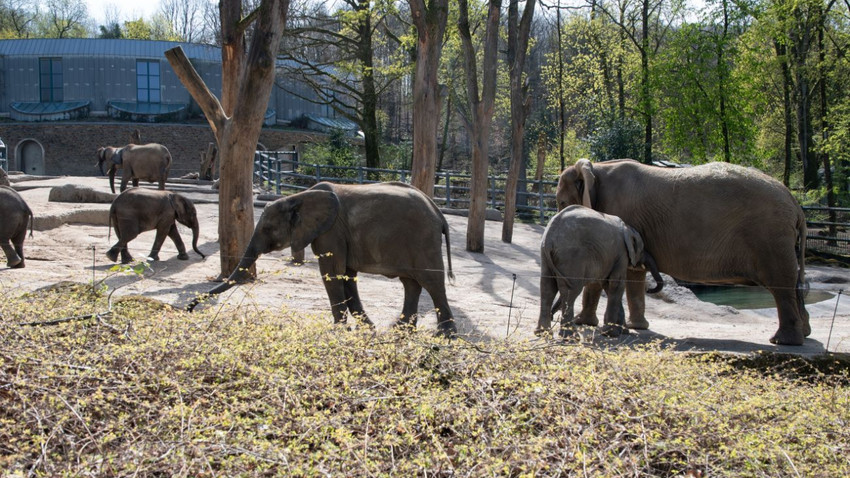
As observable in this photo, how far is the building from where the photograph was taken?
42.8 m

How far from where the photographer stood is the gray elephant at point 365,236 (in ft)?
24.9

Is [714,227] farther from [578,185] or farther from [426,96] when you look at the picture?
[426,96]

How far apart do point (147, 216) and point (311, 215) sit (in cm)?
492

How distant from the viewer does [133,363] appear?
493cm

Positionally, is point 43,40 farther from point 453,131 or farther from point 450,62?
point 453,131

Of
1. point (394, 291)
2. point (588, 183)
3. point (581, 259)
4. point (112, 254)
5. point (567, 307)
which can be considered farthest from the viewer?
point (112, 254)

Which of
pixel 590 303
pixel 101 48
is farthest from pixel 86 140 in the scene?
pixel 590 303

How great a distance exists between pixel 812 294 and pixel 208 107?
11.1 m

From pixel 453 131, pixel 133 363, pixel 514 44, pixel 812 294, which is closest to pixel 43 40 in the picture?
pixel 453 131

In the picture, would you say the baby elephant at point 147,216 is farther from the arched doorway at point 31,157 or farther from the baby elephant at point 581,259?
the arched doorway at point 31,157

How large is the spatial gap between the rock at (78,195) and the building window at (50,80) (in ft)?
94.7

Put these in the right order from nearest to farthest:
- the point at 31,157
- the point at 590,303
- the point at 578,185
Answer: the point at 590,303 → the point at 578,185 → the point at 31,157

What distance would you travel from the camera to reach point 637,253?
8.33 meters

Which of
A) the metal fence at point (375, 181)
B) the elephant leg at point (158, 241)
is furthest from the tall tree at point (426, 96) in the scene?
the metal fence at point (375, 181)
